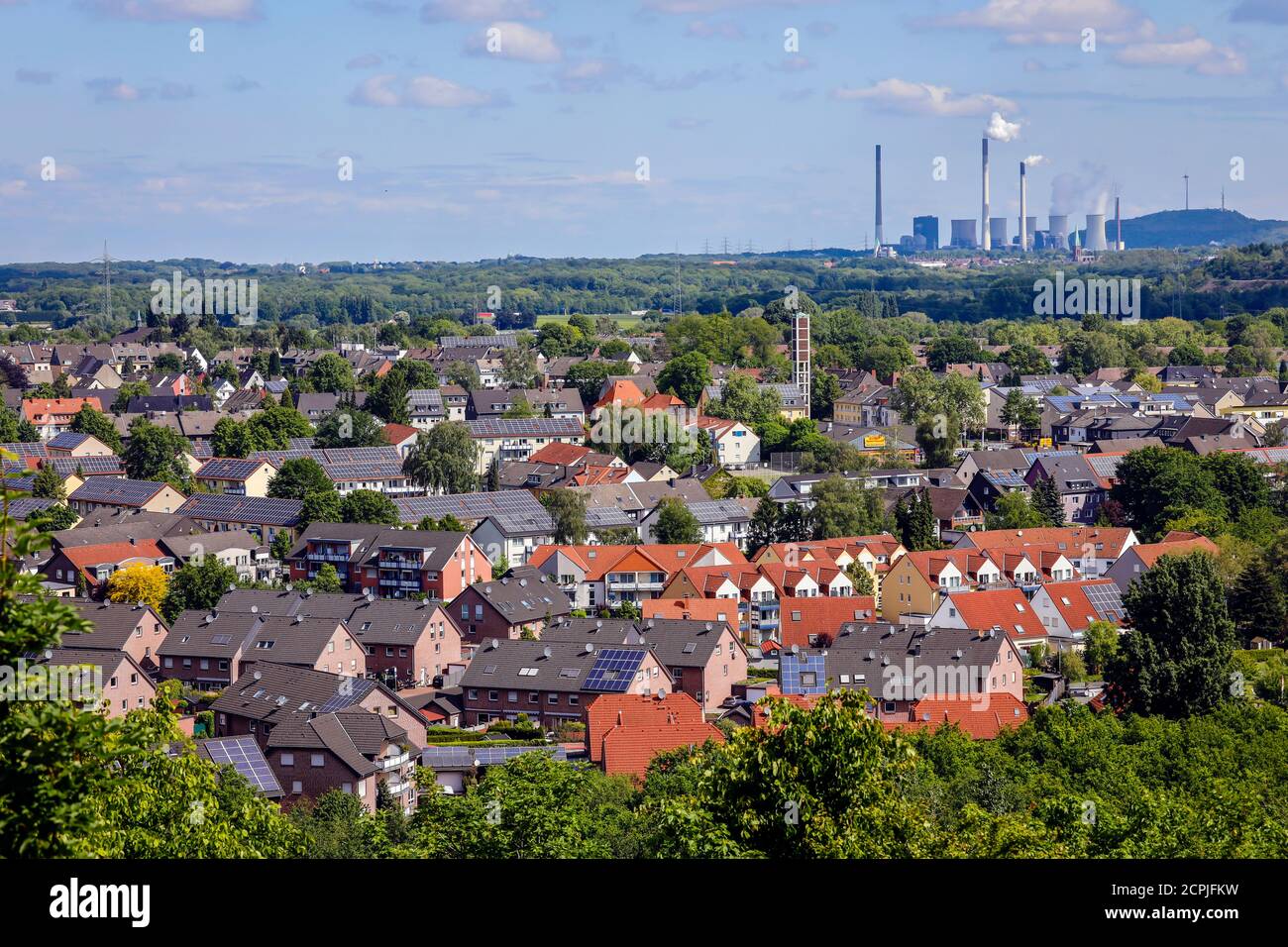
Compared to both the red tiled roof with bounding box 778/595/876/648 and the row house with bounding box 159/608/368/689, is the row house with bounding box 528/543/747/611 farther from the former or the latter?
the row house with bounding box 159/608/368/689

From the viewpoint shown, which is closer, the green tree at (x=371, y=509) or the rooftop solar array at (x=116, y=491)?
the green tree at (x=371, y=509)

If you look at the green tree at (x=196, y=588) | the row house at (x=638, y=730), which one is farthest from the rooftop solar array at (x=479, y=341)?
the row house at (x=638, y=730)

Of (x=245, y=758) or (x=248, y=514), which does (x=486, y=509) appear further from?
(x=245, y=758)

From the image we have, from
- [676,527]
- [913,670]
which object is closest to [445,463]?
[676,527]

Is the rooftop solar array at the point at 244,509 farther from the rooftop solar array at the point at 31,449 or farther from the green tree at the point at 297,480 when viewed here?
the rooftop solar array at the point at 31,449

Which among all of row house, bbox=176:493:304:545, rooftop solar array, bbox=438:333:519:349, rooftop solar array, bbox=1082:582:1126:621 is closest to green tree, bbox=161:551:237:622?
row house, bbox=176:493:304:545
